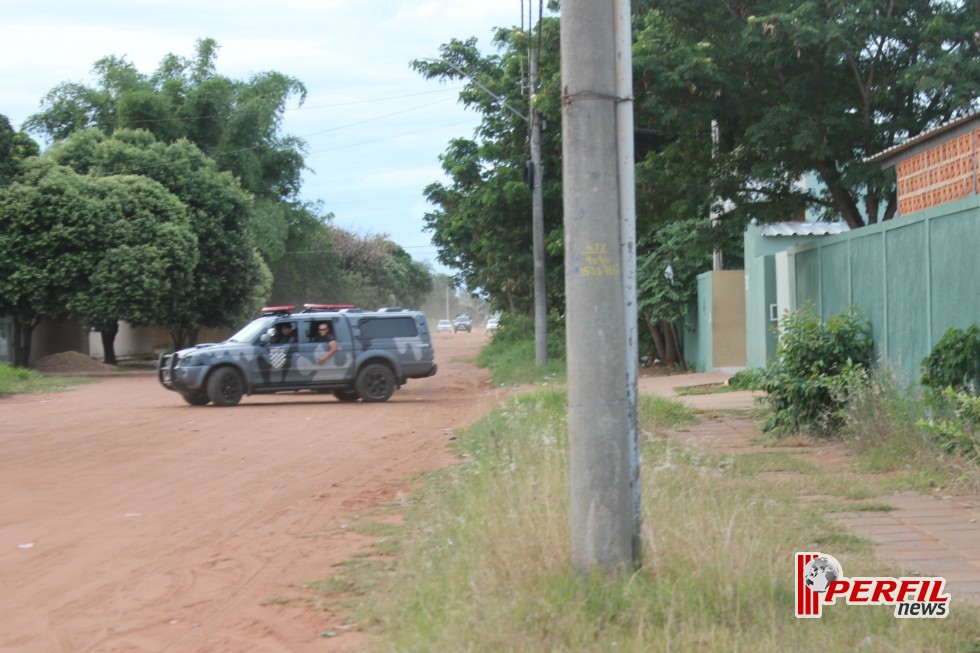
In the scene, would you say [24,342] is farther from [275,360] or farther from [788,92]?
[788,92]

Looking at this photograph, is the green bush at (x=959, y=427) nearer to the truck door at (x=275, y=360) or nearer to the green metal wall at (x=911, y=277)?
the green metal wall at (x=911, y=277)

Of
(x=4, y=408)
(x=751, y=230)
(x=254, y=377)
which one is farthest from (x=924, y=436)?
(x=4, y=408)

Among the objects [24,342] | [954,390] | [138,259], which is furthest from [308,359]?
[24,342]

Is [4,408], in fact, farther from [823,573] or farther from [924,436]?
[823,573]

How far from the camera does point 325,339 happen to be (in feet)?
70.0

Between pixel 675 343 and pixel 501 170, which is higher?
pixel 501 170

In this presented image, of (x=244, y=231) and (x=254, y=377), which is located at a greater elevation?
(x=244, y=231)

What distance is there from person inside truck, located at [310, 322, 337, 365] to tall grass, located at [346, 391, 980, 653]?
13826 millimetres

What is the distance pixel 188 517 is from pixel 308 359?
12177mm

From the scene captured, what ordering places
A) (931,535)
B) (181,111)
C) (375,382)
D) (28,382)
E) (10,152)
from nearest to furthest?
1. (931,535)
2. (375,382)
3. (28,382)
4. (10,152)
5. (181,111)

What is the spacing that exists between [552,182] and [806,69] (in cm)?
1353

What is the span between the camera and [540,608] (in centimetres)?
483

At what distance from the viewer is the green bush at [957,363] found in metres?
9.20

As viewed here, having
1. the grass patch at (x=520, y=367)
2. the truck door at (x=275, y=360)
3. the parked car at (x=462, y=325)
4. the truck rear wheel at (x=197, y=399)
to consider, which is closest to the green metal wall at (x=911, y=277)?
the grass patch at (x=520, y=367)
